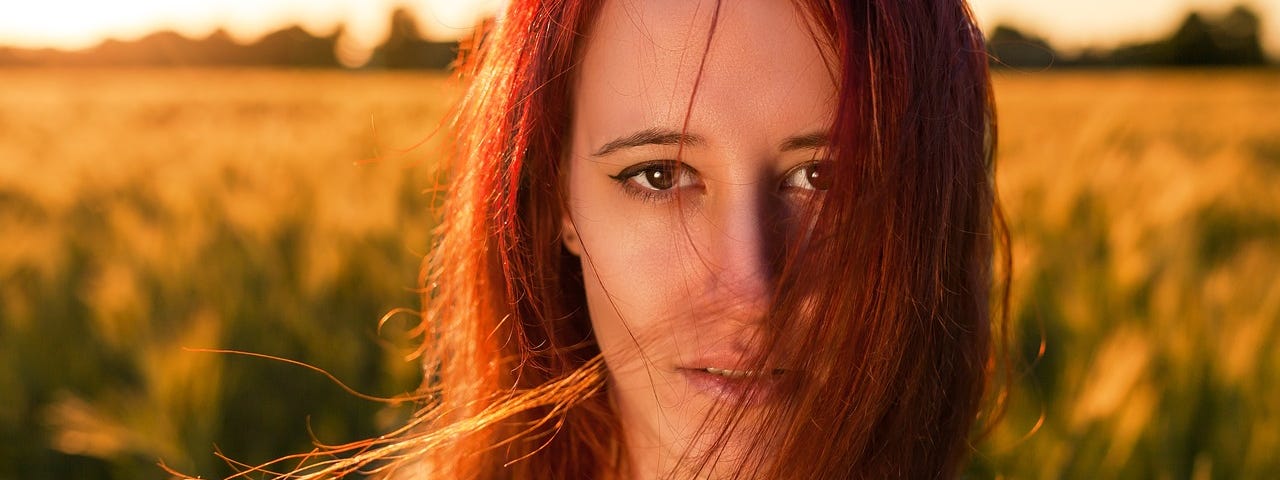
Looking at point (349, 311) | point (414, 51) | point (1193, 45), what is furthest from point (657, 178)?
point (1193, 45)

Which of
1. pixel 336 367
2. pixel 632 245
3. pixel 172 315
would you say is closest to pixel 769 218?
pixel 632 245

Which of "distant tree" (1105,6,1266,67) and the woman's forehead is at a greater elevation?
"distant tree" (1105,6,1266,67)

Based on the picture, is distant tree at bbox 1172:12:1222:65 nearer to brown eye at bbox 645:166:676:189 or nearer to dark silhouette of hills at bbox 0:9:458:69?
dark silhouette of hills at bbox 0:9:458:69

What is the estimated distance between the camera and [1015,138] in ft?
15.7

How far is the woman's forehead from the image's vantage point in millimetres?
687

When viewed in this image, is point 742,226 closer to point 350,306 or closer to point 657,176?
point 657,176

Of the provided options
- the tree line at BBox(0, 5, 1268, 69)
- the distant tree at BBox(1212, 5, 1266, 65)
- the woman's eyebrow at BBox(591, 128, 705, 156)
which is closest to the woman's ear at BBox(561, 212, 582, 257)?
the woman's eyebrow at BBox(591, 128, 705, 156)

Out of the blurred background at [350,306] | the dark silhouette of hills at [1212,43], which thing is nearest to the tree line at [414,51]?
the dark silhouette of hills at [1212,43]

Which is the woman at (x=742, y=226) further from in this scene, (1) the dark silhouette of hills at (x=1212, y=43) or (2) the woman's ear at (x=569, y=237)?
(1) the dark silhouette of hills at (x=1212, y=43)

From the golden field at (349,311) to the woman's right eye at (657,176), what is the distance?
9.4 inches

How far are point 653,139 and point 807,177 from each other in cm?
11

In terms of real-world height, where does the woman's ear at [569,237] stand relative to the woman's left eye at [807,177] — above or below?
below

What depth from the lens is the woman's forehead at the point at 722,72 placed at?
2.25 ft

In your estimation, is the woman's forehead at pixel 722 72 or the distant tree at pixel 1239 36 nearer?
the woman's forehead at pixel 722 72
